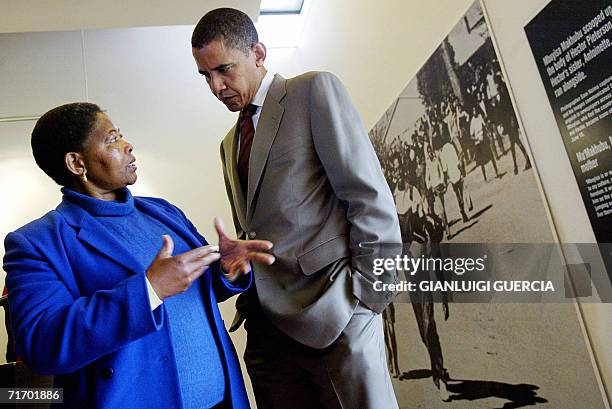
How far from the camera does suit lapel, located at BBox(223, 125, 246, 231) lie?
1.87 m

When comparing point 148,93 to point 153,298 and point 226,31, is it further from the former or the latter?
Result: point 153,298

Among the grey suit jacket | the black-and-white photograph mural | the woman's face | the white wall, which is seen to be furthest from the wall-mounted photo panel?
the white wall

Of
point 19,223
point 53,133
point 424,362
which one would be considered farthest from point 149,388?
point 19,223

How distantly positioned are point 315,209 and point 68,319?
2.52 feet

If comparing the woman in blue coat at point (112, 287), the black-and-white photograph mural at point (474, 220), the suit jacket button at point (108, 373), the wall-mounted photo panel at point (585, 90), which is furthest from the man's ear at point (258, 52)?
the suit jacket button at point (108, 373)

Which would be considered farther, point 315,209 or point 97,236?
point 315,209

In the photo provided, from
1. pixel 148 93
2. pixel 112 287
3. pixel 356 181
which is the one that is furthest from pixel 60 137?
pixel 148 93

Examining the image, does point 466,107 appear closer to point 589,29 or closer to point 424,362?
point 589,29

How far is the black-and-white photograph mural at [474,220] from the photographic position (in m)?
1.83

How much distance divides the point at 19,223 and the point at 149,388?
3723 mm

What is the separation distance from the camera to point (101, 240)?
4.77ft

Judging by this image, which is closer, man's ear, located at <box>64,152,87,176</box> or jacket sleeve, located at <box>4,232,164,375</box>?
jacket sleeve, located at <box>4,232,164,375</box>

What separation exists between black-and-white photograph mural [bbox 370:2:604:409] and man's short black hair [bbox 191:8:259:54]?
0.87m

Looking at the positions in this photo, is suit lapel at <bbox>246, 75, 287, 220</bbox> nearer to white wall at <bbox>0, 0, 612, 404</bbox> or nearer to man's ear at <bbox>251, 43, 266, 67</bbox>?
man's ear at <bbox>251, 43, 266, 67</bbox>
